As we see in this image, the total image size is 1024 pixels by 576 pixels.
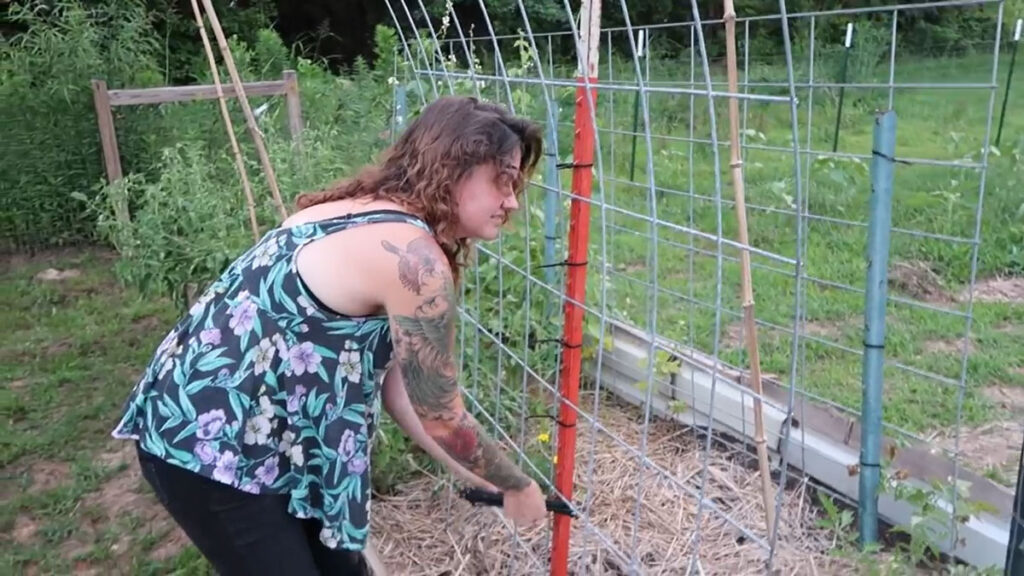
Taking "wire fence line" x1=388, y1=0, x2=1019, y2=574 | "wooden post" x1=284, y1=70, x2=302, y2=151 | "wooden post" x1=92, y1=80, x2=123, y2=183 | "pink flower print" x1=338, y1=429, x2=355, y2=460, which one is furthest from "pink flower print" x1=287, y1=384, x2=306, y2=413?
"wooden post" x1=92, y1=80, x2=123, y2=183

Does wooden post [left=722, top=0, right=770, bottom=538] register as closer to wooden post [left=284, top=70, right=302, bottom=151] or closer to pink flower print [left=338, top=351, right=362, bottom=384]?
pink flower print [left=338, top=351, right=362, bottom=384]

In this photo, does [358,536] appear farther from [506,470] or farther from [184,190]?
[184,190]

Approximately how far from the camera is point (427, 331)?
150cm

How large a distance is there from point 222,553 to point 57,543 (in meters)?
1.79

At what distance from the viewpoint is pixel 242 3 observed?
11789 mm

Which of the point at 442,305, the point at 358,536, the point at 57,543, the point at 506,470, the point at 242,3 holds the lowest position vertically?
the point at 57,543

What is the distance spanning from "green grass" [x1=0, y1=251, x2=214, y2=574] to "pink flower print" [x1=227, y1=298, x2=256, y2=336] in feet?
5.36

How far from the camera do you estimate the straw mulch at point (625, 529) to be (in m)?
2.68

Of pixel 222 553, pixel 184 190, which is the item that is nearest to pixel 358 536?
pixel 222 553

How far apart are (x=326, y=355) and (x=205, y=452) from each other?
0.88ft

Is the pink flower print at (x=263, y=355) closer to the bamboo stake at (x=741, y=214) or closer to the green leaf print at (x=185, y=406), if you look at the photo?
the green leaf print at (x=185, y=406)

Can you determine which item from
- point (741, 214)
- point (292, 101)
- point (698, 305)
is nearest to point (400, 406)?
point (741, 214)

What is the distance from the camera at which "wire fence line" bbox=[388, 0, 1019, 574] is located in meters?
2.20

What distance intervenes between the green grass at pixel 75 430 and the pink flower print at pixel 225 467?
150 cm
